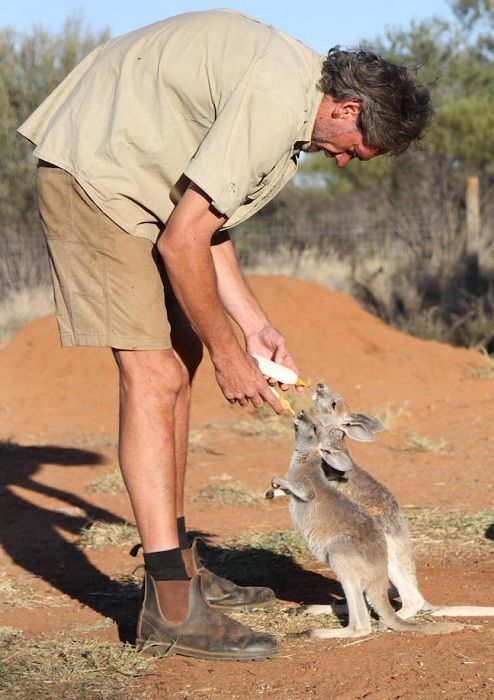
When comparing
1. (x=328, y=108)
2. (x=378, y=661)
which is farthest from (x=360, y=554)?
(x=328, y=108)

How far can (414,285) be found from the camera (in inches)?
653

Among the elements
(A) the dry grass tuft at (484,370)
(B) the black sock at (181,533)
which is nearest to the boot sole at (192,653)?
(B) the black sock at (181,533)

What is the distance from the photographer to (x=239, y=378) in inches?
162

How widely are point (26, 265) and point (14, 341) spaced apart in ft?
14.4

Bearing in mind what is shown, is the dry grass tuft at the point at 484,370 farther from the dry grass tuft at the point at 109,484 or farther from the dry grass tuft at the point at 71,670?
the dry grass tuft at the point at 71,670

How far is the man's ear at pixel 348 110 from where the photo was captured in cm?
413

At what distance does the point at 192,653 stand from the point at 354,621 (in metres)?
0.70

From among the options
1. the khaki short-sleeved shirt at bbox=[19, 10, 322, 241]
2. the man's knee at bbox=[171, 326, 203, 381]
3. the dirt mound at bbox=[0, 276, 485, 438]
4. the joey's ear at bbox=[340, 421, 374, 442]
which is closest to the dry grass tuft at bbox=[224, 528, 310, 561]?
the joey's ear at bbox=[340, 421, 374, 442]

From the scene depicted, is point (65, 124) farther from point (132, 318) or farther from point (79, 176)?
point (132, 318)

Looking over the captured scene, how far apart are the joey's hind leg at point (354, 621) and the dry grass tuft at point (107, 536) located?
2.07m

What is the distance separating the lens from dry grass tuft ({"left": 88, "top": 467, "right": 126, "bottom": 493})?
7.70m

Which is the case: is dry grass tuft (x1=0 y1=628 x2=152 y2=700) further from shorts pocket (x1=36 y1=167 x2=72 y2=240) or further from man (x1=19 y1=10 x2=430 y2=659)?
shorts pocket (x1=36 y1=167 x2=72 y2=240)

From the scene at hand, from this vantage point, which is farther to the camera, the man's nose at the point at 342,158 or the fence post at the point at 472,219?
the fence post at the point at 472,219

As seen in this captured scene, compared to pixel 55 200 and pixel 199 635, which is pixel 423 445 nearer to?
pixel 199 635
